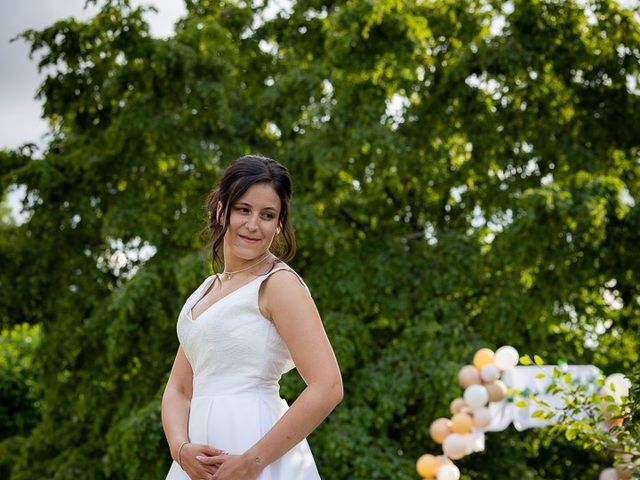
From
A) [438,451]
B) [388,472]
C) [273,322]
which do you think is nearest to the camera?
[273,322]

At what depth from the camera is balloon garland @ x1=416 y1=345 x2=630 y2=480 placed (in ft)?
20.1

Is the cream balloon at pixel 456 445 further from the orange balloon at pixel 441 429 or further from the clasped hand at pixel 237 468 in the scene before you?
the clasped hand at pixel 237 468

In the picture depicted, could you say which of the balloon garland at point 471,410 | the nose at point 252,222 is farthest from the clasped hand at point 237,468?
the balloon garland at point 471,410

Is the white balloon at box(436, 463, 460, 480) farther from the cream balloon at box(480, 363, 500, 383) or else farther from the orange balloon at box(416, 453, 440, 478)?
the cream balloon at box(480, 363, 500, 383)

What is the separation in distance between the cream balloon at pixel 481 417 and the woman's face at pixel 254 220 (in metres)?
4.37

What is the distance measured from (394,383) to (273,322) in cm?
504

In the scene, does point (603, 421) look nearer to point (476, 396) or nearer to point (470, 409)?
point (476, 396)

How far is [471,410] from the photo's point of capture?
625 centimetres

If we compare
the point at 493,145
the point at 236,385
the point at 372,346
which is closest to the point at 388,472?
the point at 372,346

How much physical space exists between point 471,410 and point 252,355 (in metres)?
4.40

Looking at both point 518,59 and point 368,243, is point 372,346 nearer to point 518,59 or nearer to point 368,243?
point 368,243

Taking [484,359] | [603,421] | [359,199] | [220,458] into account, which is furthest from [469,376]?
[220,458]

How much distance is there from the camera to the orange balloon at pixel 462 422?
6.24 metres

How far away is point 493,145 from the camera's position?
764cm
